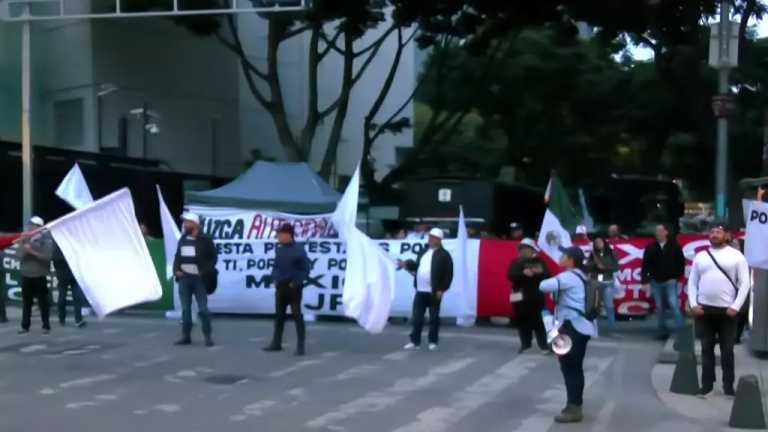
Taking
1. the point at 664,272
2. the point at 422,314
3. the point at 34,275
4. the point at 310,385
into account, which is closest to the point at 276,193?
the point at 34,275

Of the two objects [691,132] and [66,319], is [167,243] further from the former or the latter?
[691,132]

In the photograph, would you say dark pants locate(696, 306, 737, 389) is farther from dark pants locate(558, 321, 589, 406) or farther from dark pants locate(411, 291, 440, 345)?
dark pants locate(411, 291, 440, 345)

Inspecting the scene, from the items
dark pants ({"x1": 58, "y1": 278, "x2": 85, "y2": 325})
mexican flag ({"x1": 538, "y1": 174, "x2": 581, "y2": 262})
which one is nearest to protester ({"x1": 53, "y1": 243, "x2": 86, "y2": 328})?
dark pants ({"x1": 58, "y1": 278, "x2": 85, "y2": 325})

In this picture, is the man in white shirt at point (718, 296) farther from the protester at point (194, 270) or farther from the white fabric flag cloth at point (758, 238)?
the protester at point (194, 270)

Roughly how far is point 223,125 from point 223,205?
17286 mm

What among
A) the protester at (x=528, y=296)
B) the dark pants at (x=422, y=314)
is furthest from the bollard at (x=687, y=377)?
the dark pants at (x=422, y=314)

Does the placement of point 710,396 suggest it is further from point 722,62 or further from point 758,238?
point 722,62

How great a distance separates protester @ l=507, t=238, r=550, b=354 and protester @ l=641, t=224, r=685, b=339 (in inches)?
94.8

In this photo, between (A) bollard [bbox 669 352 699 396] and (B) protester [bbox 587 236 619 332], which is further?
(B) protester [bbox 587 236 619 332]

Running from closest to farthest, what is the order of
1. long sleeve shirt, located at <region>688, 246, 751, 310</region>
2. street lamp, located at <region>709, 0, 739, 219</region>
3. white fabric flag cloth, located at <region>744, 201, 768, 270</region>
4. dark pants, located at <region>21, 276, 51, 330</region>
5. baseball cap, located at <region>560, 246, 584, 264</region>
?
baseball cap, located at <region>560, 246, 584, 264</region>, long sleeve shirt, located at <region>688, 246, 751, 310</region>, white fabric flag cloth, located at <region>744, 201, 768, 270</region>, dark pants, located at <region>21, 276, 51, 330</region>, street lamp, located at <region>709, 0, 739, 219</region>

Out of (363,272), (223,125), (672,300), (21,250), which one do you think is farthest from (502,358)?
(223,125)

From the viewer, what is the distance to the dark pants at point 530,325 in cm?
1553

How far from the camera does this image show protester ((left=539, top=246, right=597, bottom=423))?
34.0 feet

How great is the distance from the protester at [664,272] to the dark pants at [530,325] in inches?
107
